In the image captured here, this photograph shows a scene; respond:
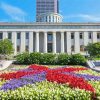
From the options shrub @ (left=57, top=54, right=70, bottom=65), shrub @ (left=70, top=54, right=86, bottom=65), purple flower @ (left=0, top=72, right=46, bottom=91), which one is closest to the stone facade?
shrub @ (left=70, top=54, right=86, bottom=65)

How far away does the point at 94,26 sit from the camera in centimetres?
6347

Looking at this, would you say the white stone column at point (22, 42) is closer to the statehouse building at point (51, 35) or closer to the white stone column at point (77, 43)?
the statehouse building at point (51, 35)

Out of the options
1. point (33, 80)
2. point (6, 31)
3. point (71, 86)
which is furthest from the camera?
point (6, 31)

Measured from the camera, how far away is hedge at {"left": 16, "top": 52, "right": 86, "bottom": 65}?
1017 inches

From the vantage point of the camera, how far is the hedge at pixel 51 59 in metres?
25.8

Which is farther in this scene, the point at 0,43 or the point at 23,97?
the point at 0,43

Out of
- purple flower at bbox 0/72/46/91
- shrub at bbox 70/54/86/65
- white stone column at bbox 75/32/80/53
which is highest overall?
white stone column at bbox 75/32/80/53

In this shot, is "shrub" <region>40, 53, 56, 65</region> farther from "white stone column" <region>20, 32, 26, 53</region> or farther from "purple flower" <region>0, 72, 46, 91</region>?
"white stone column" <region>20, 32, 26, 53</region>

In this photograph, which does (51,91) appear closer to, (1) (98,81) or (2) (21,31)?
(1) (98,81)

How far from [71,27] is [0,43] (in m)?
21.7

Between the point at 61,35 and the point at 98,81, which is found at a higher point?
the point at 61,35

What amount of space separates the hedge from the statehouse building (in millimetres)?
35809

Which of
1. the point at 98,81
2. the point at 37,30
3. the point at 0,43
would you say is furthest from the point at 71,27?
the point at 98,81

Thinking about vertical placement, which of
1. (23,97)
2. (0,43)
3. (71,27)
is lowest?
(23,97)
